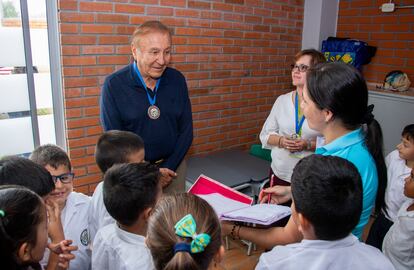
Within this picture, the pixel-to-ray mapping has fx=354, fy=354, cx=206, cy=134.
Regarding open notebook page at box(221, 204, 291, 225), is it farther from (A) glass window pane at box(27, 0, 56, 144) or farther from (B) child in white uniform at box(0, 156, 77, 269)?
(A) glass window pane at box(27, 0, 56, 144)

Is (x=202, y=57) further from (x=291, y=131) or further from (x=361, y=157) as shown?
(x=361, y=157)

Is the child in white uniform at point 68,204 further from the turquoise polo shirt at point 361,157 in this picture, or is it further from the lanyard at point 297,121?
the lanyard at point 297,121

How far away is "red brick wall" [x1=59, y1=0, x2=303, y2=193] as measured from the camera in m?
2.86

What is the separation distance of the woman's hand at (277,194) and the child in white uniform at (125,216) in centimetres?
56

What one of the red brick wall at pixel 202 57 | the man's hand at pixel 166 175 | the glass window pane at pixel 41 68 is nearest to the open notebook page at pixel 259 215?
the man's hand at pixel 166 175

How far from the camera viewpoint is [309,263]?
1.11 meters

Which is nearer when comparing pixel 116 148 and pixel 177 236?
pixel 177 236

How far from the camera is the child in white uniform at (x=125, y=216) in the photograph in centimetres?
132

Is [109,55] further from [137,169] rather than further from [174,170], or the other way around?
[137,169]

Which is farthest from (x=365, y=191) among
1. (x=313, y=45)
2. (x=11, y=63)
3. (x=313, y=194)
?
(x=313, y=45)

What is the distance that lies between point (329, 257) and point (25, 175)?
46.0 inches

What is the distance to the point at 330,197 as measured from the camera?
1.11 metres

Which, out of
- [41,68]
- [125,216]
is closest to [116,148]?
[125,216]

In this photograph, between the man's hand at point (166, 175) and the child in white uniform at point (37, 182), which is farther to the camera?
the man's hand at point (166, 175)
